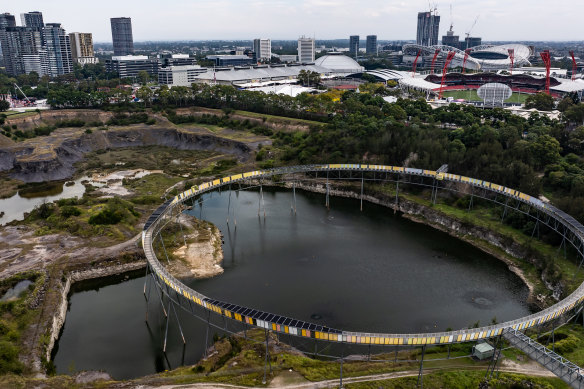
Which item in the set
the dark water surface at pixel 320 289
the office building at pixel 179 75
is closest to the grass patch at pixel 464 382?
the dark water surface at pixel 320 289

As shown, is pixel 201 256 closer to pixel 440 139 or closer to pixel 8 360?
pixel 8 360

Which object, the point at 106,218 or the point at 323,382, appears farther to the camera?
the point at 106,218

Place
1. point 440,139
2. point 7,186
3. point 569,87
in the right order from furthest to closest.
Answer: point 569,87 → point 7,186 → point 440,139

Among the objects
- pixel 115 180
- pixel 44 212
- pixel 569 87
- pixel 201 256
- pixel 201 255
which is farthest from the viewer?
pixel 569 87

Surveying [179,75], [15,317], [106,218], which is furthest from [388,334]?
[179,75]

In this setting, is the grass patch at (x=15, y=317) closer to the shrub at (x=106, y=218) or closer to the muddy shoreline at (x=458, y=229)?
the shrub at (x=106, y=218)

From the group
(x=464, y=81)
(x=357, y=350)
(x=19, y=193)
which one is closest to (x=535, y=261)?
(x=357, y=350)

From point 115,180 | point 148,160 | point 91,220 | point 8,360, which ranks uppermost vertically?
point 91,220
